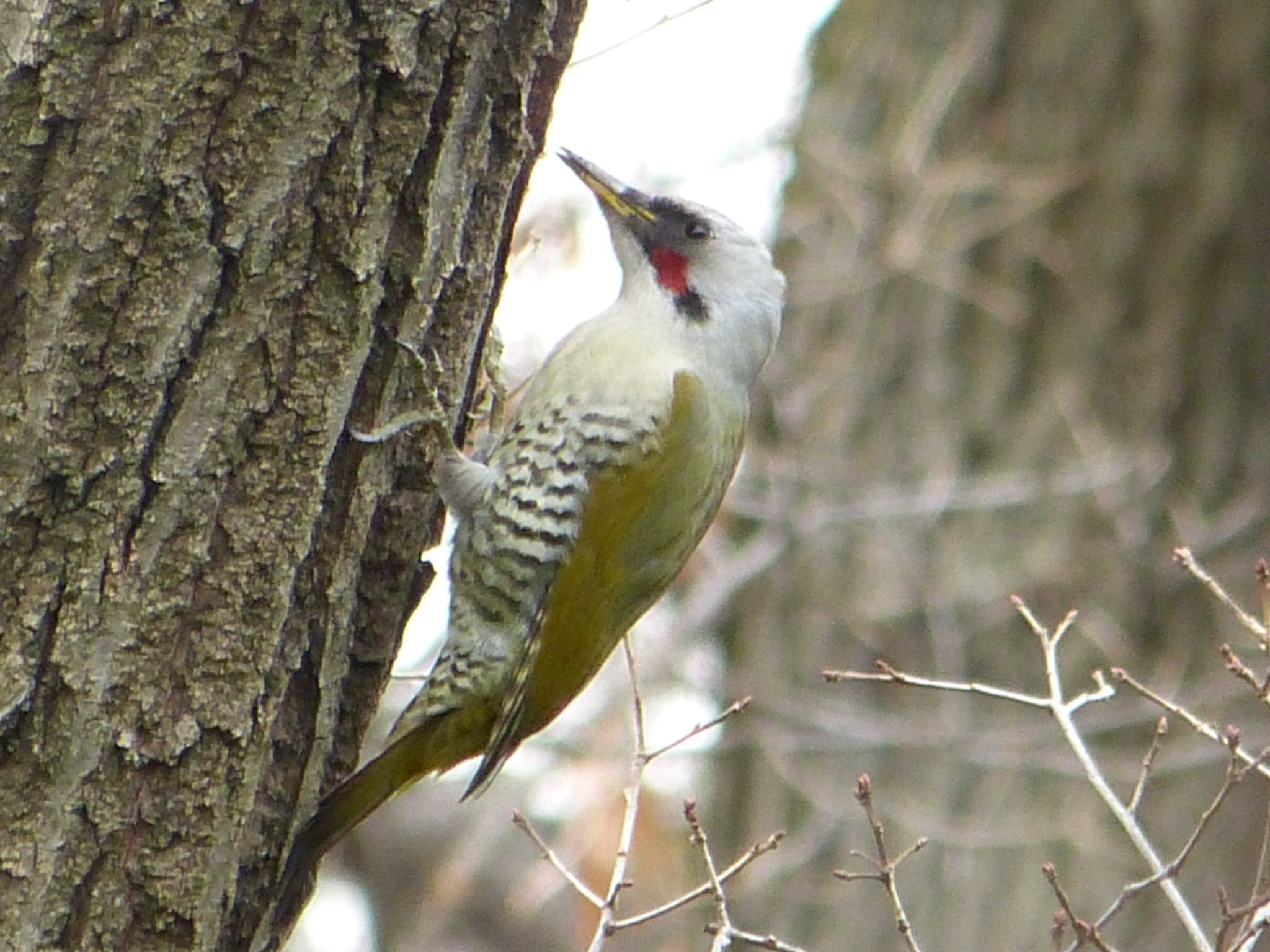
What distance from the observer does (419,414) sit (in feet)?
8.75

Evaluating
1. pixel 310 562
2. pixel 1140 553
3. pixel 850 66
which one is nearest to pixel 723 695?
pixel 1140 553

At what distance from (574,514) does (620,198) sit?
0.86 metres

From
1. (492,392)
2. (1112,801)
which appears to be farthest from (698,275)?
(1112,801)

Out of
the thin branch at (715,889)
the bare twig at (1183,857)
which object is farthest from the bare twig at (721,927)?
the bare twig at (1183,857)

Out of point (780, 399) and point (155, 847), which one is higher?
point (780, 399)

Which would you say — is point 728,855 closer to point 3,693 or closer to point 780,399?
point 780,399

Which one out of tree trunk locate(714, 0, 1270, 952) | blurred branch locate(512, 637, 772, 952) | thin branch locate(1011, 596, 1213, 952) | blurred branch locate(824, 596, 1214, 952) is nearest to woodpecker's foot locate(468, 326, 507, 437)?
blurred branch locate(512, 637, 772, 952)

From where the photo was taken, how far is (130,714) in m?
2.28

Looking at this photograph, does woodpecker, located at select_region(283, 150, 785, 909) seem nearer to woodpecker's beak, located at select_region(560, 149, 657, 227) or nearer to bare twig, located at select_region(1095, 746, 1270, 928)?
woodpecker's beak, located at select_region(560, 149, 657, 227)

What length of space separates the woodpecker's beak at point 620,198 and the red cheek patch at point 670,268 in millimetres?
78

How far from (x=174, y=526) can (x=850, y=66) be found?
14.9ft

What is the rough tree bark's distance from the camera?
2.21 m

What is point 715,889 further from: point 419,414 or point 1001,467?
point 1001,467

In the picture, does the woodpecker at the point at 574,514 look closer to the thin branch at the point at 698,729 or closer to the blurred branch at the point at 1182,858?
the thin branch at the point at 698,729
